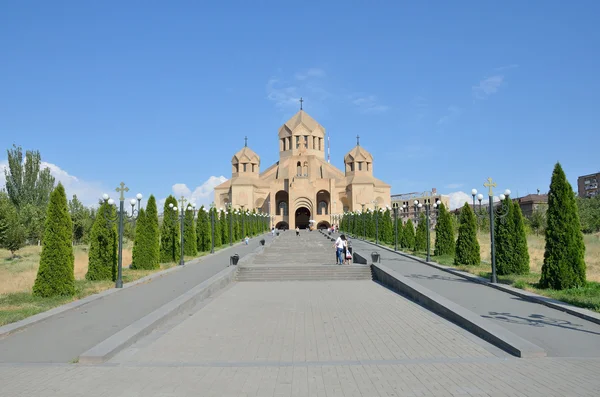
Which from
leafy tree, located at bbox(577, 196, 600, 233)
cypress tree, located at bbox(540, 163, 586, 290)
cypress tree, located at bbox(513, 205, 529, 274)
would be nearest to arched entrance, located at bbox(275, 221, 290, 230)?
leafy tree, located at bbox(577, 196, 600, 233)

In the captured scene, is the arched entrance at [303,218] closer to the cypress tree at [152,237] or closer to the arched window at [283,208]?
the arched window at [283,208]

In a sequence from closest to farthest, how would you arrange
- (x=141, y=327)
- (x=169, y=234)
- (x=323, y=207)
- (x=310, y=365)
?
(x=310, y=365)
(x=141, y=327)
(x=169, y=234)
(x=323, y=207)

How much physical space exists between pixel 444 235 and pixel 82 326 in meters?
14.6

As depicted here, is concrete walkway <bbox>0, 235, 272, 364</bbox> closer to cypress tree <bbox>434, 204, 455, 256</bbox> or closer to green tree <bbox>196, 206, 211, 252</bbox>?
cypress tree <bbox>434, 204, 455, 256</bbox>

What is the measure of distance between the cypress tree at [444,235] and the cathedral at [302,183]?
4021cm

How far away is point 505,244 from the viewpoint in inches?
488

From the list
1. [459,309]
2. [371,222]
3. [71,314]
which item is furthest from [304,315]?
[371,222]

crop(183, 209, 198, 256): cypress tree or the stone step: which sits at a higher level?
crop(183, 209, 198, 256): cypress tree

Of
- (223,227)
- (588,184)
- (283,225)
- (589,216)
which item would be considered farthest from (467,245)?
(588,184)

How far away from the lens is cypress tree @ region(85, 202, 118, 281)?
496 inches

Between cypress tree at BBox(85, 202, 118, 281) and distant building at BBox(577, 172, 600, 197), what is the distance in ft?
257

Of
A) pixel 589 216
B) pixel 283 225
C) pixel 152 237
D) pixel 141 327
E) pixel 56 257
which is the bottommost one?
pixel 141 327

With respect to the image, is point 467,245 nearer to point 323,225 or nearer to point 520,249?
point 520,249

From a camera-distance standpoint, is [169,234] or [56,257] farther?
[169,234]
